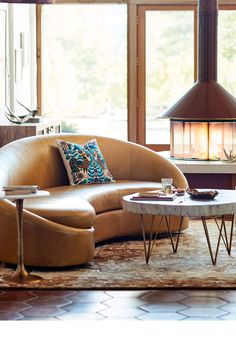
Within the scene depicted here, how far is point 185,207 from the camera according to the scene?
520 cm

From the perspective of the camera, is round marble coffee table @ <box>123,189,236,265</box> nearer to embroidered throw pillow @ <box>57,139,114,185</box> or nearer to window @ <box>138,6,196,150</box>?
embroidered throw pillow @ <box>57,139,114,185</box>

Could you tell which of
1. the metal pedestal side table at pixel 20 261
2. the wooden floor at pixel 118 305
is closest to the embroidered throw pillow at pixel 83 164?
the metal pedestal side table at pixel 20 261

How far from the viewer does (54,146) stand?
671 cm

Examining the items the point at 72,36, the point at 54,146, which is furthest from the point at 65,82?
the point at 54,146

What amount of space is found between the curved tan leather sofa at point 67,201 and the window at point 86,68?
3.41 metres

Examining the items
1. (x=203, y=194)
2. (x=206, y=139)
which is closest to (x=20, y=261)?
(x=203, y=194)

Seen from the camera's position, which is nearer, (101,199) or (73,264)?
(73,264)

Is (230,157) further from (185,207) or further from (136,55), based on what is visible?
(136,55)

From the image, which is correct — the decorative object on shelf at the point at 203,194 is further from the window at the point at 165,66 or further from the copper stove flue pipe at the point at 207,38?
the window at the point at 165,66

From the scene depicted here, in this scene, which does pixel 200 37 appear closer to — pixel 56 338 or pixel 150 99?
pixel 150 99

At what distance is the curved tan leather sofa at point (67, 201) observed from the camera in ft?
17.1

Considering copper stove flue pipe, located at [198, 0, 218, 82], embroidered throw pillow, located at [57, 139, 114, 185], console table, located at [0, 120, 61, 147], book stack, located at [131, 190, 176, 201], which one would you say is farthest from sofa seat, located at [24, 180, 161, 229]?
copper stove flue pipe, located at [198, 0, 218, 82]

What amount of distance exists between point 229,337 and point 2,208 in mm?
4004

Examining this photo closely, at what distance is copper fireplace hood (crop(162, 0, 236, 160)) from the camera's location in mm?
7648
